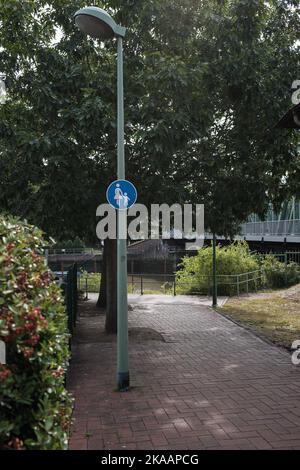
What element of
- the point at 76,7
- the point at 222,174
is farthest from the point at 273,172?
the point at 76,7

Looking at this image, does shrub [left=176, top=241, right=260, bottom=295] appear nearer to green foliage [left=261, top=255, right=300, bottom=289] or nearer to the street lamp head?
green foliage [left=261, top=255, right=300, bottom=289]

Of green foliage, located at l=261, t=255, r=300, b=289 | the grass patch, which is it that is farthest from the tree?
green foliage, located at l=261, t=255, r=300, b=289

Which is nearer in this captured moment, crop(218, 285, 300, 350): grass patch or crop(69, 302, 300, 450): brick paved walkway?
crop(69, 302, 300, 450): brick paved walkway

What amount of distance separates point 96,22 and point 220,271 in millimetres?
14729

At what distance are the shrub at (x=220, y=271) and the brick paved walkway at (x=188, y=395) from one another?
8.67m

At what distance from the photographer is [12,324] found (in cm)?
281

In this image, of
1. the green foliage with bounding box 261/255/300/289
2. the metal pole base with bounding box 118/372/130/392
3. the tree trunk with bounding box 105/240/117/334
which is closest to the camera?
the metal pole base with bounding box 118/372/130/392

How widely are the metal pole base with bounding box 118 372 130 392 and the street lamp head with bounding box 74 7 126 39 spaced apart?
4714mm

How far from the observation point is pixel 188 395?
6.36 m

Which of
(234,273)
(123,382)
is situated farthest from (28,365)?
(234,273)

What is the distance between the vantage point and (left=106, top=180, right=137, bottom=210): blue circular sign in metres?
6.91

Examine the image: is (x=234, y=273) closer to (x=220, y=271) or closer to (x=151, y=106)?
(x=220, y=271)
